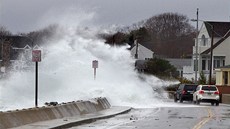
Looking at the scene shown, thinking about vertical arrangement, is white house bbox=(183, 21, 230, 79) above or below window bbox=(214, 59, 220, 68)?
above

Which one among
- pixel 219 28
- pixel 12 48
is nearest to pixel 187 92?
pixel 219 28

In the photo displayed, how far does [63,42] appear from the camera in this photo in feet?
134

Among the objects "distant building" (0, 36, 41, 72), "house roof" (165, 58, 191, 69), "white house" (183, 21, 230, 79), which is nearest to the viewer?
"white house" (183, 21, 230, 79)

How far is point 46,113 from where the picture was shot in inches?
827

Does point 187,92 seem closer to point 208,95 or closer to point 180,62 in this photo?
point 208,95

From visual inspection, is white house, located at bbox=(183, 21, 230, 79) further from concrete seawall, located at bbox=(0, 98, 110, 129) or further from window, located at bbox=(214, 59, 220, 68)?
concrete seawall, located at bbox=(0, 98, 110, 129)

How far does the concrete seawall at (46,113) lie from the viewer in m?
17.6

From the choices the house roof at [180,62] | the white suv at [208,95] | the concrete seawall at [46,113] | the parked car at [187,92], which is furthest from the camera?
the house roof at [180,62]

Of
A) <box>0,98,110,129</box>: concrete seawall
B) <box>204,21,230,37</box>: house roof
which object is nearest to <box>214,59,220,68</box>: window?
<box>204,21,230,37</box>: house roof

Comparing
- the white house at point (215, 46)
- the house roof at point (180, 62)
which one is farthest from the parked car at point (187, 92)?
the house roof at point (180, 62)

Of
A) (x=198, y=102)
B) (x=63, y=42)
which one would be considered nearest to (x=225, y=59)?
(x=198, y=102)

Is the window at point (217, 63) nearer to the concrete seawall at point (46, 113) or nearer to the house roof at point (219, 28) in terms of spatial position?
the house roof at point (219, 28)

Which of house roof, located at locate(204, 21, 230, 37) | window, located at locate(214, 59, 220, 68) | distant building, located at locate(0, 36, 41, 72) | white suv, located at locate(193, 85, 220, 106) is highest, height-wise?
house roof, located at locate(204, 21, 230, 37)

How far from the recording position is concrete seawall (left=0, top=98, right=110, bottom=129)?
17.6 meters
